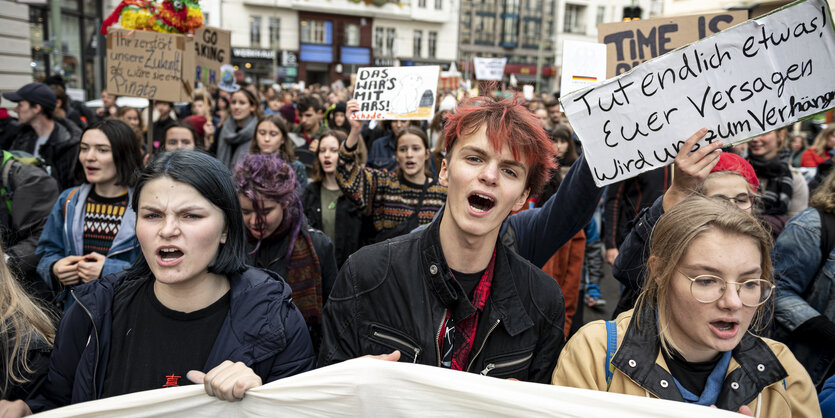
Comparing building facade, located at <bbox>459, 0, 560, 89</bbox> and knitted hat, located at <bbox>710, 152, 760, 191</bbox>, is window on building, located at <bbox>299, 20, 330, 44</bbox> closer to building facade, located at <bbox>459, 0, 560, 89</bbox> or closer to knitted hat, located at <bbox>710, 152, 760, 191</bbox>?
building facade, located at <bbox>459, 0, 560, 89</bbox>

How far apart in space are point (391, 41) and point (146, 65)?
43.0 meters

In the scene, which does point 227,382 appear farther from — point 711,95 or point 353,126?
point 353,126

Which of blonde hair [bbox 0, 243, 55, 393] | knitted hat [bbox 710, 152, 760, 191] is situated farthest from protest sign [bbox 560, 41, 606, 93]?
blonde hair [bbox 0, 243, 55, 393]

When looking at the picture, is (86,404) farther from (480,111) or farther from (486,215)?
(480,111)

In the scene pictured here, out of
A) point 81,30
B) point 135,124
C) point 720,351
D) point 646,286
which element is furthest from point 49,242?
point 81,30

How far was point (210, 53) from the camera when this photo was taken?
6133 mm

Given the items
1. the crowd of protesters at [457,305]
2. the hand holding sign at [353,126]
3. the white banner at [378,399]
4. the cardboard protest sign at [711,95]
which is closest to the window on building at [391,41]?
the hand holding sign at [353,126]

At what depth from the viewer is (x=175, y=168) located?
6.44ft

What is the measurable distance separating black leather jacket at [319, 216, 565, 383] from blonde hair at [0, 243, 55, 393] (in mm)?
990

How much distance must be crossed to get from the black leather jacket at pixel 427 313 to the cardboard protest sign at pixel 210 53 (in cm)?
484

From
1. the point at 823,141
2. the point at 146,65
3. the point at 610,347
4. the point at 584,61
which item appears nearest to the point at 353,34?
the point at 823,141

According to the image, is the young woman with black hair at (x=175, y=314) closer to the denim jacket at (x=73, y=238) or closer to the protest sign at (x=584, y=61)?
the denim jacket at (x=73, y=238)

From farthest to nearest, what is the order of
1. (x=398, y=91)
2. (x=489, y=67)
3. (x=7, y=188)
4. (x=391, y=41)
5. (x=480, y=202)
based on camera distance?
(x=391, y=41) < (x=489, y=67) < (x=398, y=91) < (x=7, y=188) < (x=480, y=202)

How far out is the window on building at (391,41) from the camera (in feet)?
150
